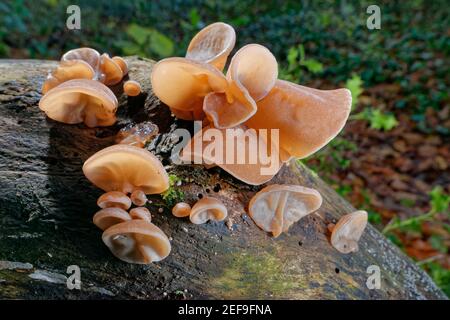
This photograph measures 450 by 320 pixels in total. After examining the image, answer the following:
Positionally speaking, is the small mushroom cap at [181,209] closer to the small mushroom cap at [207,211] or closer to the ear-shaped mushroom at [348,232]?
the small mushroom cap at [207,211]

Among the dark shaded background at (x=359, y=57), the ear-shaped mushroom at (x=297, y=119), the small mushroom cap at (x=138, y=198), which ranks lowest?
Result: the dark shaded background at (x=359, y=57)

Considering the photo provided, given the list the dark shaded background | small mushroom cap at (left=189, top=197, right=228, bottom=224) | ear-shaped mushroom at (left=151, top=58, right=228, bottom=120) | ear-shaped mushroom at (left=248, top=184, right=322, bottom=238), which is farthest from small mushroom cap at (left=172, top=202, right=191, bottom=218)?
the dark shaded background

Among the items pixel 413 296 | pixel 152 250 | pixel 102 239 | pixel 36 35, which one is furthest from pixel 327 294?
pixel 36 35

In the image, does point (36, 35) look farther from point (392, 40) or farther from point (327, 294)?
point (327, 294)

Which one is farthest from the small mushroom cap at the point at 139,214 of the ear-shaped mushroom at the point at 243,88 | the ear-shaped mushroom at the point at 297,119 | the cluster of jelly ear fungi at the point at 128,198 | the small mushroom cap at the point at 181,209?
the ear-shaped mushroom at the point at 297,119

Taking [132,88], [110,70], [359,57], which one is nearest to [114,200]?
[132,88]

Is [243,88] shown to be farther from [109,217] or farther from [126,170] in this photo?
[109,217]
